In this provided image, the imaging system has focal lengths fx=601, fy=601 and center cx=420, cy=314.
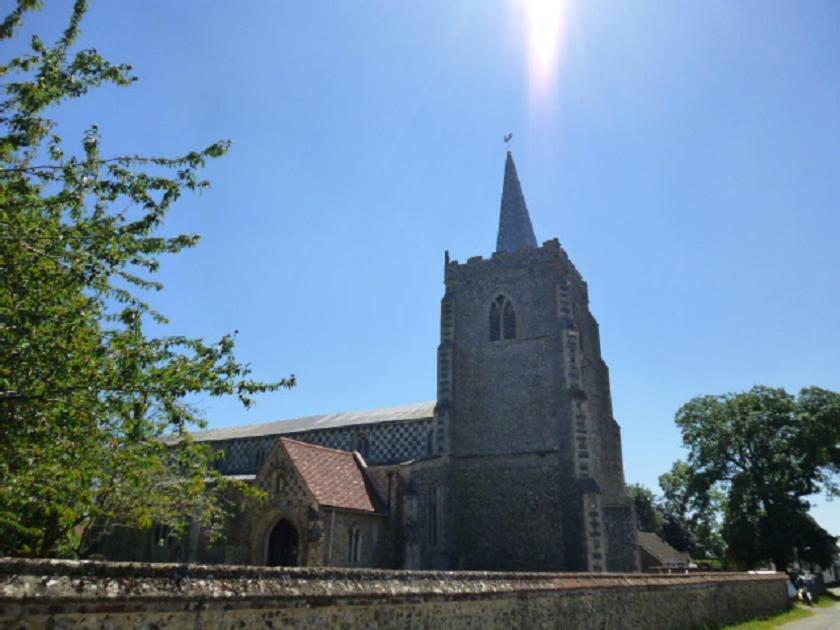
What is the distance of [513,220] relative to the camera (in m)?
33.8

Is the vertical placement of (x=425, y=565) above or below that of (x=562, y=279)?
below

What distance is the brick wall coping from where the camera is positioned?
4.00m

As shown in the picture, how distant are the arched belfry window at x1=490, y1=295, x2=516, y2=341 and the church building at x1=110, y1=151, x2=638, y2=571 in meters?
0.06

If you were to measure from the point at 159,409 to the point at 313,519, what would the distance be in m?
11.9

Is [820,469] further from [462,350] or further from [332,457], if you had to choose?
[332,457]

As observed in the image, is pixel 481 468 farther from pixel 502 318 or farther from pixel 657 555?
pixel 657 555

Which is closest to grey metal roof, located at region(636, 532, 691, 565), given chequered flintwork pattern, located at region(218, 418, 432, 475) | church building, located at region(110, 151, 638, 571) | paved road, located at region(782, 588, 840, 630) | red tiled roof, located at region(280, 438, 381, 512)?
paved road, located at region(782, 588, 840, 630)

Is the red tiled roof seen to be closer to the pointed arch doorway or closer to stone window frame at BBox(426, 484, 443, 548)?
the pointed arch doorway

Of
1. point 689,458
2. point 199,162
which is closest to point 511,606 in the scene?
point 199,162

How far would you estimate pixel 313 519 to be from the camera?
65.4ft

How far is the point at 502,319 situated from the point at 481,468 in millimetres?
7076

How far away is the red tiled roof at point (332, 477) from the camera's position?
846 inches

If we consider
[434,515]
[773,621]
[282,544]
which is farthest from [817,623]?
[282,544]

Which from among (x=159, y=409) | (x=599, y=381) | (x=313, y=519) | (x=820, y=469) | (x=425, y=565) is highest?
(x=599, y=381)
